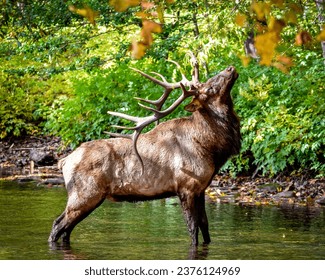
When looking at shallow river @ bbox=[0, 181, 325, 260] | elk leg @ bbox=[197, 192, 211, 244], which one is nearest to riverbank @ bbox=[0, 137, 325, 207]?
shallow river @ bbox=[0, 181, 325, 260]

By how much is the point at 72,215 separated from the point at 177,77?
929 cm

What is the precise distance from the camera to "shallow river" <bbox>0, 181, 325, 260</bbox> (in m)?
9.16

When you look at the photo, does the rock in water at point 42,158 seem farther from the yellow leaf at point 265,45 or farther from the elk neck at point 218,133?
the yellow leaf at point 265,45

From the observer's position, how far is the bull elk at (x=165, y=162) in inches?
381

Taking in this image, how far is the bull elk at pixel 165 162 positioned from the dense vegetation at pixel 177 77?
79 cm

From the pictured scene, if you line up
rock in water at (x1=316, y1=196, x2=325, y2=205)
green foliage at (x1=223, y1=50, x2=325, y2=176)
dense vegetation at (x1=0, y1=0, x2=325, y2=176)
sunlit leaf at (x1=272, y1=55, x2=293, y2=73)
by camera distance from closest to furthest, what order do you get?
sunlit leaf at (x1=272, y1=55, x2=293, y2=73)
rock in water at (x1=316, y1=196, x2=325, y2=205)
dense vegetation at (x1=0, y1=0, x2=325, y2=176)
green foliage at (x1=223, y1=50, x2=325, y2=176)

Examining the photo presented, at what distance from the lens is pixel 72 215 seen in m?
9.77

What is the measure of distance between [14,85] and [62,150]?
19.9ft

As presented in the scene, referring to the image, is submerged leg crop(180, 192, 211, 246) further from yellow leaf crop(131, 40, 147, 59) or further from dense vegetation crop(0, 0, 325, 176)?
yellow leaf crop(131, 40, 147, 59)

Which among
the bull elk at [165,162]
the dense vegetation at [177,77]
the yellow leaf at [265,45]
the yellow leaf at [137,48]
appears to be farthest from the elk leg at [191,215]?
the yellow leaf at [265,45]

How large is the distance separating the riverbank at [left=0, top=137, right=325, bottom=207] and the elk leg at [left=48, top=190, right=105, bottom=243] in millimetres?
4691

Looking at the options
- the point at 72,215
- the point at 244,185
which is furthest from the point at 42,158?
the point at 72,215

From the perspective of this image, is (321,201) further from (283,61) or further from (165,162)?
(283,61)

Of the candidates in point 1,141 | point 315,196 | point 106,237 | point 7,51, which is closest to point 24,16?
point 7,51
